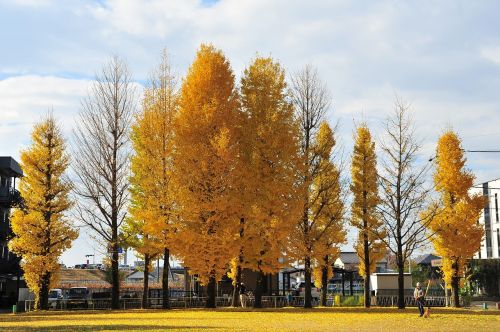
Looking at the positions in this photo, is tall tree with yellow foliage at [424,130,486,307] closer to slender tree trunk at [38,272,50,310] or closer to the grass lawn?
the grass lawn

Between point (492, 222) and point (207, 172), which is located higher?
point (492, 222)

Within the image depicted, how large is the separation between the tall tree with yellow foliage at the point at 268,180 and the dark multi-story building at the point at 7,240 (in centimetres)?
2507

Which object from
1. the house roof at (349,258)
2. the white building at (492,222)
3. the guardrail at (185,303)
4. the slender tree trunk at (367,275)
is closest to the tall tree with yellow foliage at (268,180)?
the guardrail at (185,303)

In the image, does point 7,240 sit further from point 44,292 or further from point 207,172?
point 207,172

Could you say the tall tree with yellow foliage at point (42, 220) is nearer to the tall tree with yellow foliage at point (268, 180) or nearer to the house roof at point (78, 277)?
the tall tree with yellow foliage at point (268, 180)

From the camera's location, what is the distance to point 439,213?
3566cm

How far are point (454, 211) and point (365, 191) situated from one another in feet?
18.7

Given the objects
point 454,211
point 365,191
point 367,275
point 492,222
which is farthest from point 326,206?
point 492,222

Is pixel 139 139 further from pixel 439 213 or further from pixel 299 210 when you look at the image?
pixel 439 213

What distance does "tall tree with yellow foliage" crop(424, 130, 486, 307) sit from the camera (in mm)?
36312

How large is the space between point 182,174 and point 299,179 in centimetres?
586

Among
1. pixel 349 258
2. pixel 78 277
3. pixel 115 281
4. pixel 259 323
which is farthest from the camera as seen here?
pixel 349 258

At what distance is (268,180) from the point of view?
2847cm

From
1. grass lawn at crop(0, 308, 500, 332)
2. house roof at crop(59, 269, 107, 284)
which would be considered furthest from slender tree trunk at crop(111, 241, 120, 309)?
house roof at crop(59, 269, 107, 284)
